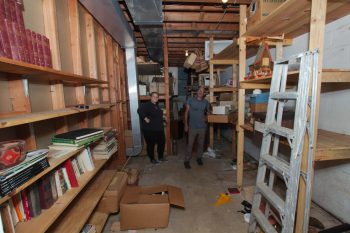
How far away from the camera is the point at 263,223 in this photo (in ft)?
5.63

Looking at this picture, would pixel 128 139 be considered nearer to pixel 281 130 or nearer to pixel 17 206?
pixel 17 206

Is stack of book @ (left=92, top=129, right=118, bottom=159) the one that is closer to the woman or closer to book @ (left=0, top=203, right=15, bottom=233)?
book @ (left=0, top=203, right=15, bottom=233)

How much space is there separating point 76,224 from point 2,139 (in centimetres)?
86

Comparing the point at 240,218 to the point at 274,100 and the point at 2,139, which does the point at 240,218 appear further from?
the point at 2,139

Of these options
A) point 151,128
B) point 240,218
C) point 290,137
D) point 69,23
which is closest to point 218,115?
point 151,128

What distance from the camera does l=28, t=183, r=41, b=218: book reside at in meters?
1.25

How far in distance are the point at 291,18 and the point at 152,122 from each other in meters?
2.69

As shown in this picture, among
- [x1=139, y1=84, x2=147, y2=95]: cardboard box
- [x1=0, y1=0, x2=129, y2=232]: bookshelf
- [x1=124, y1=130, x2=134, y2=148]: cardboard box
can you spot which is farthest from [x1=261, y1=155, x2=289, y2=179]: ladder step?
[x1=139, y1=84, x2=147, y2=95]: cardboard box

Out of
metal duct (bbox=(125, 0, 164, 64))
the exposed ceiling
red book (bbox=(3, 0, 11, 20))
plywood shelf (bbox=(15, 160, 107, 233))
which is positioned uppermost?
the exposed ceiling

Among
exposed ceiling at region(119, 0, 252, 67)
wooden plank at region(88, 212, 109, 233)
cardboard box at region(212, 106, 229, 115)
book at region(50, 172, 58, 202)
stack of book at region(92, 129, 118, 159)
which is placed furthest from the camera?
cardboard box at region(212, 106, 229, 115)

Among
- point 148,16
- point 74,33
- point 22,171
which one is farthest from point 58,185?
point 148,16

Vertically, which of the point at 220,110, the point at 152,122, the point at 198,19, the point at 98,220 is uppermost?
the point at 198,19

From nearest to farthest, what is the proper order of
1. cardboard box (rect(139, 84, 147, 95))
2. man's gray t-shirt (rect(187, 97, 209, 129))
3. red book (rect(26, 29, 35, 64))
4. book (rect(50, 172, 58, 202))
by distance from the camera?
red book (rect(26, 29, 35, 64)), book (rect(50, 172, 58, 202)), man's gray t-shirt (rect(187, 97, 209, 129)), cardboard box (rect(139, 84, 147, 95))

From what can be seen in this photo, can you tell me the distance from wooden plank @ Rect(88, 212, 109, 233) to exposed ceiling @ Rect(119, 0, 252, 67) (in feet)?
8.70
